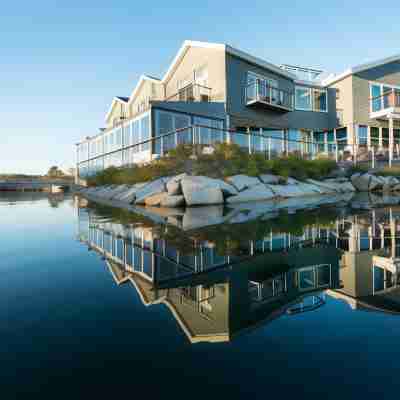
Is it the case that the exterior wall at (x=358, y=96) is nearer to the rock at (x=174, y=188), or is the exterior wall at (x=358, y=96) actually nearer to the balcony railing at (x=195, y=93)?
the balcony railing at (x=195, y=93)

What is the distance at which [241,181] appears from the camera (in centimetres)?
911

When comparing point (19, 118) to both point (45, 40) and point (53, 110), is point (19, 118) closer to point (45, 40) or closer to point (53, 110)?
point (53, 110)

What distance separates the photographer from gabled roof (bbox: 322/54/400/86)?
63.4 ft

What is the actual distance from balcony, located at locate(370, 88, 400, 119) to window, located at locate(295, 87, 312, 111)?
4403 mm

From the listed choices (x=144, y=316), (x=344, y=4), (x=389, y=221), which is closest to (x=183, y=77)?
(x=344, y=4)

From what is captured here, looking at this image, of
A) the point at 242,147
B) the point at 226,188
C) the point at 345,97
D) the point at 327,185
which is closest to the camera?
the point at 226,188

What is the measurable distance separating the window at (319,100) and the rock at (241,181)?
1416 centimetres

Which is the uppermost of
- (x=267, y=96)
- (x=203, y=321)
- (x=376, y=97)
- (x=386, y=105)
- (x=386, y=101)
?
(x=376, y=97)

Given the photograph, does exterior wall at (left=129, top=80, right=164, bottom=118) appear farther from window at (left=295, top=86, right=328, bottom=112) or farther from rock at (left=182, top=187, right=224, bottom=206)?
rock at (left=182, top=187, right=224, bottom=206)

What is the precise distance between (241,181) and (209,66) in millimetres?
10589

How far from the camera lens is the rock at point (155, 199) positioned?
7.96m

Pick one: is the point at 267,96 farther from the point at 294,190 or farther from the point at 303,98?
the point at 294,190

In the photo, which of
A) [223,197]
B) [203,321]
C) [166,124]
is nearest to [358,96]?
[166,124]

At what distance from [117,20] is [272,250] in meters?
20.0
